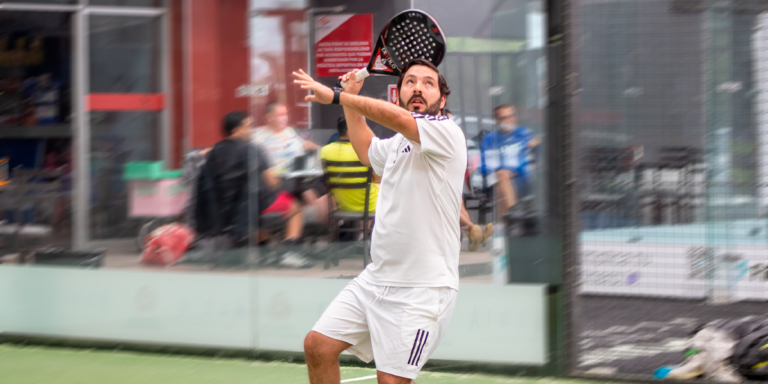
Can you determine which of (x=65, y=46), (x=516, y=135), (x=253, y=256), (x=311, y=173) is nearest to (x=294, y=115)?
(x=311, y=173)

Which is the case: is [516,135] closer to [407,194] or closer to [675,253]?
[675,253]

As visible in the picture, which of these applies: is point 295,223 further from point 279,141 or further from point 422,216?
point 422,216

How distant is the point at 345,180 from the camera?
4.97m

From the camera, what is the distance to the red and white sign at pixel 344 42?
490 cm

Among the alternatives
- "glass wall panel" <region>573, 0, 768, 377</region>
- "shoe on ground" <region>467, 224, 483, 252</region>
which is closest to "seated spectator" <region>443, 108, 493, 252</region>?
"shoe on ground" <region>467, 224, 483, 252</region>

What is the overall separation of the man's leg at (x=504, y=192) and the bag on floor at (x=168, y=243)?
6.98ft

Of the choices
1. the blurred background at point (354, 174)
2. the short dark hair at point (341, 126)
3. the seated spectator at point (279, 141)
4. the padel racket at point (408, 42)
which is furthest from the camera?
the seated spectator at point (279, 141)

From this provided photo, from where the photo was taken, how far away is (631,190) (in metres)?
4.52

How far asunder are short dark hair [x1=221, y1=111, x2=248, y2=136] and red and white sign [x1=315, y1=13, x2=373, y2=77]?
2.13 feet

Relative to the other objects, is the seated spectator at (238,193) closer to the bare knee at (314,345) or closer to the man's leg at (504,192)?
the man's leg at (504,192)

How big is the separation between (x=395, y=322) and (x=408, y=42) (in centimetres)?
118

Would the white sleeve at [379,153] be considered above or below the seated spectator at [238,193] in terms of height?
above

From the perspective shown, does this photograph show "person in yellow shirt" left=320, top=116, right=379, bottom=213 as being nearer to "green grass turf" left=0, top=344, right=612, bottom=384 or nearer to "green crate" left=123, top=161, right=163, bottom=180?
"green grass turf" left=0, top=344, right=612, bottom=384

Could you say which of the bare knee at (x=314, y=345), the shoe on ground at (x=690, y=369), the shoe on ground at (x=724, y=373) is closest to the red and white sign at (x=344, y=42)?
the bare knee at (x=314, y=345)
